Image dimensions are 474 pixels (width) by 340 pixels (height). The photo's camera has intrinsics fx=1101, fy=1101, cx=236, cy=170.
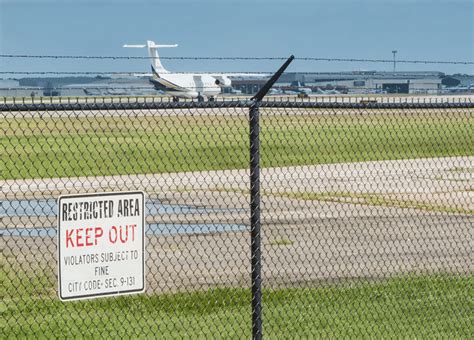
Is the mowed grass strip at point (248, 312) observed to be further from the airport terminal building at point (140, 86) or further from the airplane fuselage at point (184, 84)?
the airplane fuselage at point (184, 84)

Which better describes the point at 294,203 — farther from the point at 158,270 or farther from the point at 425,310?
the point at 425,310

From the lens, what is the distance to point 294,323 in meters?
10.8

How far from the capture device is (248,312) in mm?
11391

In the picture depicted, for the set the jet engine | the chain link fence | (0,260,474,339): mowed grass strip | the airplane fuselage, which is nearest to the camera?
(0,260,474,339): mowed grass strip

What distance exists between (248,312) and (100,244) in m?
4.25

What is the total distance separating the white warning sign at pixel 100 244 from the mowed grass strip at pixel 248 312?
288 cm

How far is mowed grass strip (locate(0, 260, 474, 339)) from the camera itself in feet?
34.4

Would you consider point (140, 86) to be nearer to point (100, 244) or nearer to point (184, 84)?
point (100, 244)

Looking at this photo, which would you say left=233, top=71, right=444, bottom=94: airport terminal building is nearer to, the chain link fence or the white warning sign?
the chain link fence

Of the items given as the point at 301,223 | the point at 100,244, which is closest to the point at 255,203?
the point at 100,244

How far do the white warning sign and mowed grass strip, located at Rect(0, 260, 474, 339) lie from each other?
9.45 feet

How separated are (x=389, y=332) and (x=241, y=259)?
16.0 ft

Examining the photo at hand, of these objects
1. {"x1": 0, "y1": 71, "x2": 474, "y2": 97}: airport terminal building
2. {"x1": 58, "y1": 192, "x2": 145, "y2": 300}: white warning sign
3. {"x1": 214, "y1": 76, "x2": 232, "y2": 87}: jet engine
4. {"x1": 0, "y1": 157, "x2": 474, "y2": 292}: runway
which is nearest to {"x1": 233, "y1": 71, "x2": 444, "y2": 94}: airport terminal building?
{"x1": 0, "y1": 71, "x2": 474, "y2": 97}: airport terminal building

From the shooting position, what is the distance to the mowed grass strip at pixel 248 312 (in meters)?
10.5
